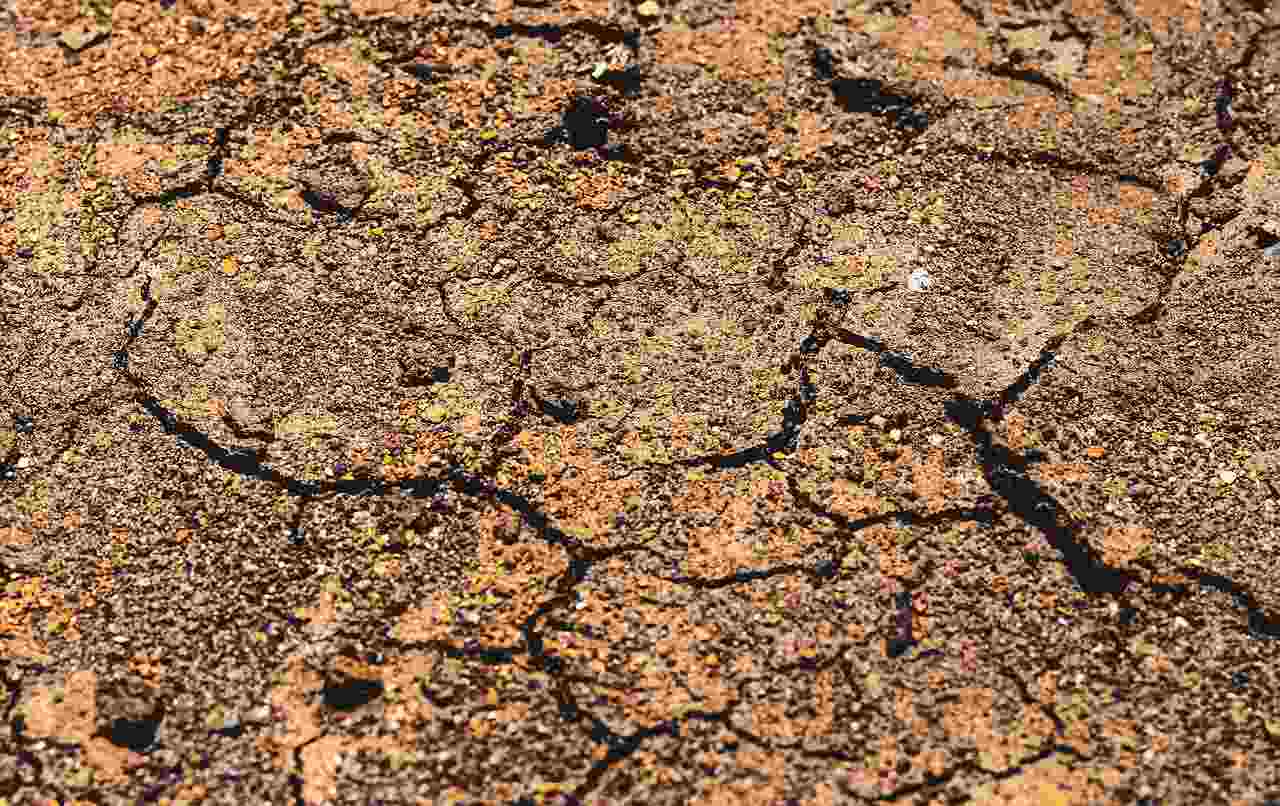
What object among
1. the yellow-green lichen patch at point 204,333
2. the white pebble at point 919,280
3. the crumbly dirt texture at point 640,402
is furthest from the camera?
the white pebble at point 919,280

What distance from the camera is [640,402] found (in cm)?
259

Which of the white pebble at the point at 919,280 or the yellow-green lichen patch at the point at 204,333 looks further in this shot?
the white pebble at the point at 919,280

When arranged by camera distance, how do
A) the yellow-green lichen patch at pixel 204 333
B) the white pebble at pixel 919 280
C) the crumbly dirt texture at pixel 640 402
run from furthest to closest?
the white pebble at pixel 919 280, the yellow-green lichen patch at pixel 204 333, the crumbly dirt texture at pixel 640 402

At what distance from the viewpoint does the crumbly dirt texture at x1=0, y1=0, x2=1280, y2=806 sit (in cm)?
219

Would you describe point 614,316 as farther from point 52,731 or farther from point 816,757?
point 52,731

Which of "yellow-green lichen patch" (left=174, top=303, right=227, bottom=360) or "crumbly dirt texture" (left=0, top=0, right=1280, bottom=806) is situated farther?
"yellow-green lichen patch" (left=174, top=303, right=227, bottom=360)

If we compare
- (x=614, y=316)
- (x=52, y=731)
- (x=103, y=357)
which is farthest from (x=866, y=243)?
(x=52, y=731)

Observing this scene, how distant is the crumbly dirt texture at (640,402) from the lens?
2191 millimetres

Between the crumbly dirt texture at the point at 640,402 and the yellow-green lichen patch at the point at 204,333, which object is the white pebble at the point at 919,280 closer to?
the crumbly dirt texture at the point at 640,402

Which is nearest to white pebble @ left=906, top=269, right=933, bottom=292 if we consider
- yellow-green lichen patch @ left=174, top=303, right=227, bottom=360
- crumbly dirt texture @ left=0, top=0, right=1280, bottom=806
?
crumbly dirt texture @ left=0, top=0, right=1280, bottom=806

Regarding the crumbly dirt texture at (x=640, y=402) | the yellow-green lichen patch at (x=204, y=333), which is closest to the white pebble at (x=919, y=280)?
the crumbly dirt texture at (x=640, y=402)

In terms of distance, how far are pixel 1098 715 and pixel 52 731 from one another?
172 centimetres

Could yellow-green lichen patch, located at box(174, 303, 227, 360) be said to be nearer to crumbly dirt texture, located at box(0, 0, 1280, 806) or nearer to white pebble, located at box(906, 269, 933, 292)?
crumbly dirt texture, located at box(0, 0, 1280, 806)

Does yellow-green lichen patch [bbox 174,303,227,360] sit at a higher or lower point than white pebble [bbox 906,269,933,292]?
lower
